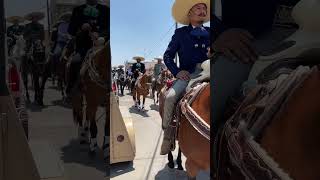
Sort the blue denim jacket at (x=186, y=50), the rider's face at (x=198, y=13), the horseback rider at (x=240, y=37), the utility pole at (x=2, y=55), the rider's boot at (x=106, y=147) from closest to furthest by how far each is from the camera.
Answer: the horseback rider at (x=240, y=37)
the utility pole at (x=2, y=55)
the rider's boot at (x=106, y=147)
the blue denim jacket at (x=186, y=50)
the rider's face at (x=198, y=13)

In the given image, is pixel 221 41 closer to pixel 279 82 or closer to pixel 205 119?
pixel 279 82

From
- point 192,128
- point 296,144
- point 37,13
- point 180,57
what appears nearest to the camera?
point 296,144

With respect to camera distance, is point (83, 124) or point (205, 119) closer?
point (83, 124)

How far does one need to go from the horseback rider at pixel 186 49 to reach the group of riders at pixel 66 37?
193 centimetres

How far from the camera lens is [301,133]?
1016 mm

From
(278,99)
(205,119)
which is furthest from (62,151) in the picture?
(205,119)

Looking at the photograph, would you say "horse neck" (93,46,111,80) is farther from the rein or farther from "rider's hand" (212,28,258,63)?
"rider's hand" (212,28,258,63)

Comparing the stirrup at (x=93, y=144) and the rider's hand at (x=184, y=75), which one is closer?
the stirrup at (x=93, y=144)

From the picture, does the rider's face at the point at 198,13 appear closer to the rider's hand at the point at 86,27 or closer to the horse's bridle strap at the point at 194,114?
the horse's bridle strap at the point at 194,114

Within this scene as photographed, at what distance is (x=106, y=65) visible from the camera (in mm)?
1553

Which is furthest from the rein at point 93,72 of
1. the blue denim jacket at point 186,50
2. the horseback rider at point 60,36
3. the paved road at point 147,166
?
the blue denim jacket at point 186,50

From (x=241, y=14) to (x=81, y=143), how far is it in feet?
2.67

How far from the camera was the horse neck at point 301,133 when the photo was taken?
999 millimetres

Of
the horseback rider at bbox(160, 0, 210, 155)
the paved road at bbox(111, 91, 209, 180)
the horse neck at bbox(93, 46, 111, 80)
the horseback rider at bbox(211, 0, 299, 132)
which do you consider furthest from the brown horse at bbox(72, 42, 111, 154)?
the horseback rider at bbox(160, 0, 210, 155)
